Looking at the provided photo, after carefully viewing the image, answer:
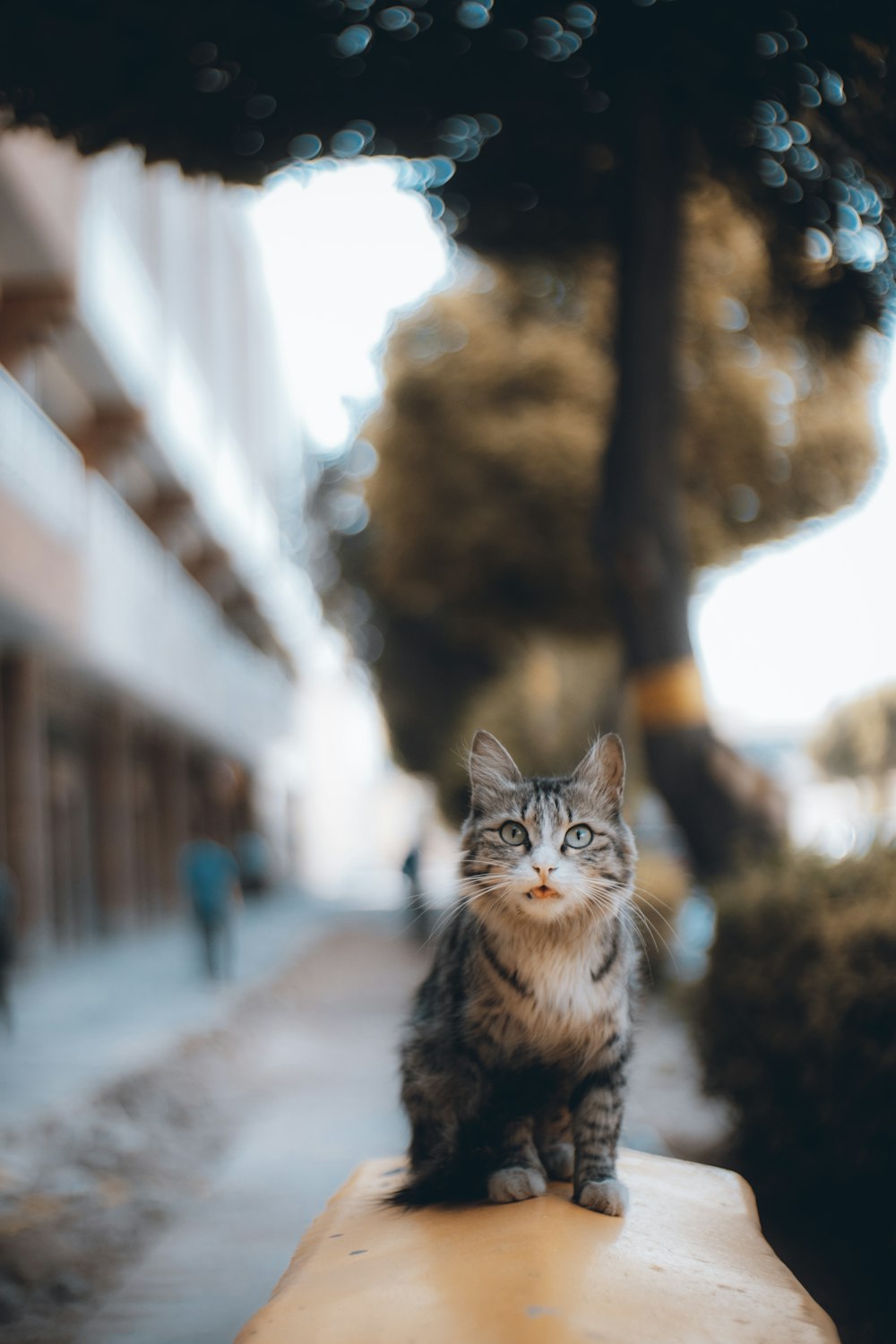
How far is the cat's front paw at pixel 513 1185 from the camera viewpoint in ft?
8.83

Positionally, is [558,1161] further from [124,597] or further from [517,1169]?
[124,597]

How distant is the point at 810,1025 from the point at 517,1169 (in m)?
2.24

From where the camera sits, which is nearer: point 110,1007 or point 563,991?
point 563,991

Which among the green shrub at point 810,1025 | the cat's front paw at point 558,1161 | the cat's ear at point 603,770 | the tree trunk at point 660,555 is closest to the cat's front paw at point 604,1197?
the cat's front paw at point 558,1161

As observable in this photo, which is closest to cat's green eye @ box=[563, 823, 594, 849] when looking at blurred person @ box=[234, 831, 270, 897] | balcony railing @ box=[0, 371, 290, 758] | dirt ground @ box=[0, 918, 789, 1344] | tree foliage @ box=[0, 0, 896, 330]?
dirt ground @ box=[0, 918, 789, 1344]

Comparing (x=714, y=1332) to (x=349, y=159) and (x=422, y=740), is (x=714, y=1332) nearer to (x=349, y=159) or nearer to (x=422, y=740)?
(x=349, y=159)

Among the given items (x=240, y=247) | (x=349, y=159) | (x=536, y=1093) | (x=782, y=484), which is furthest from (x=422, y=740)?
(x=536, y=1093)

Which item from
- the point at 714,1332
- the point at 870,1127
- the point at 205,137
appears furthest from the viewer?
the point at 205,137

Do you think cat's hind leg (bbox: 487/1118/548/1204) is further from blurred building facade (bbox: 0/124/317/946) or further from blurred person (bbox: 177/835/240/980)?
blurred person (bbox: 177/835/240/980)

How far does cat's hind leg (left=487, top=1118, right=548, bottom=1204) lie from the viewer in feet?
8.84

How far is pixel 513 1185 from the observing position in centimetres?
269

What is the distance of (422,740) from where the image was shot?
2766 cm

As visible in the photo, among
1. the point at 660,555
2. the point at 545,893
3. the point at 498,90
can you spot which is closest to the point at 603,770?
the point at 545,893

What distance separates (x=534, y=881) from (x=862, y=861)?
10.1ft
